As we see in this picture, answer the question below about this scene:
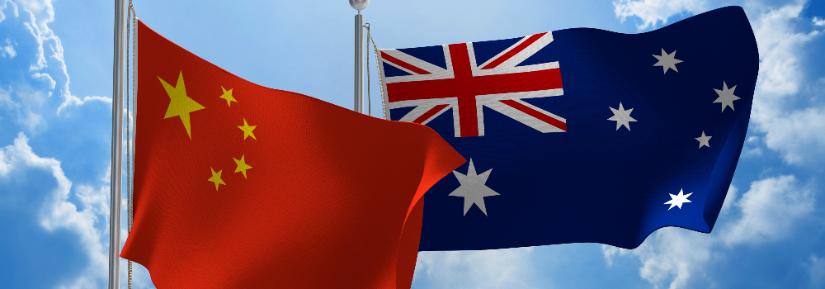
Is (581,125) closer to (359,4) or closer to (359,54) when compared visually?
(359,54)

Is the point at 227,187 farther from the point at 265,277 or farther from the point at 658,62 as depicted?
the point at 658,62

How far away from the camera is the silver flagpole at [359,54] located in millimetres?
9008

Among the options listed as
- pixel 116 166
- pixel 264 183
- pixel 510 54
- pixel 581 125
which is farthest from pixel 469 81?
pixel 116 166

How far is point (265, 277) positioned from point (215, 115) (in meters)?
1.08

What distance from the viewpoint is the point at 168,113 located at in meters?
7.11

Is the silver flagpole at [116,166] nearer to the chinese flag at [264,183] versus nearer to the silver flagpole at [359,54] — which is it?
the chinese flag at [264,183]

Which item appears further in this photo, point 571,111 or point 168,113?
point 571,111

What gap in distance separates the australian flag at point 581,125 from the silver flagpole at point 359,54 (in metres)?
0.44

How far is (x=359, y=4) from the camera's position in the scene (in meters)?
9.07

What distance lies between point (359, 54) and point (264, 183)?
6.54 ft

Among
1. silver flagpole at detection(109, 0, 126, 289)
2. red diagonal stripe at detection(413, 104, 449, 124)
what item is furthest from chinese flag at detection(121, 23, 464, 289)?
red diagonal stripe at detection(413, 104, 449, 124)

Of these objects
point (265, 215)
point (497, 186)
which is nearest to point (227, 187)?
point (265, 215)

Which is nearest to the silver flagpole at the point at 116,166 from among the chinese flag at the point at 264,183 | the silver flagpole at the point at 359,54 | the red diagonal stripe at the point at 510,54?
the chinese flag at the point at 264,183

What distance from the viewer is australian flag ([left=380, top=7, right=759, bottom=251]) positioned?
9344mm
